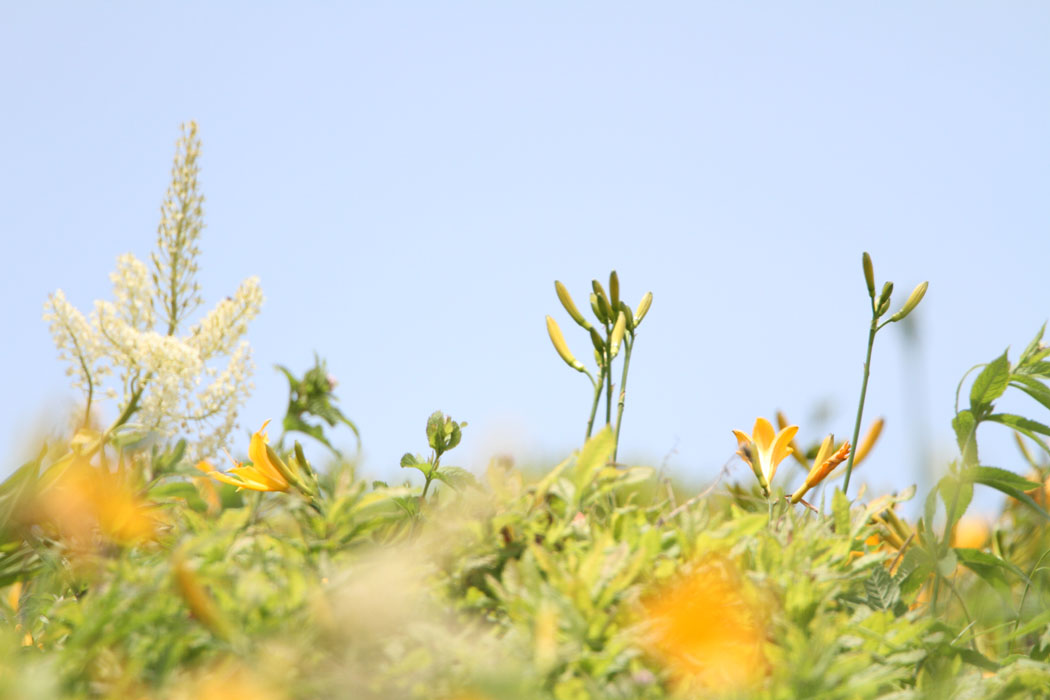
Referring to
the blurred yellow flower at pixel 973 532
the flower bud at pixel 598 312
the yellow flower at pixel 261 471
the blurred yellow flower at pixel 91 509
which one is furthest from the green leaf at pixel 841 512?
the blurred yellow flower at pixel 973 532

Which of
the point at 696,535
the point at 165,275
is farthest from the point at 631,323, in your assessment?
the point at 165,275

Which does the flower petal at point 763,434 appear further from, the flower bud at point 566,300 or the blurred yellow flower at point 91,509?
the blurred yellow flower at point 91,509

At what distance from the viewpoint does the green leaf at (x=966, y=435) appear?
1125 millimetres

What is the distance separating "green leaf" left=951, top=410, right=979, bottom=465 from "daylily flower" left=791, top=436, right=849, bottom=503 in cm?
17

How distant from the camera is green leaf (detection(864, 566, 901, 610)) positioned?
1014 mm

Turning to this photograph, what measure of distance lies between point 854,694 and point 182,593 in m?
0.54

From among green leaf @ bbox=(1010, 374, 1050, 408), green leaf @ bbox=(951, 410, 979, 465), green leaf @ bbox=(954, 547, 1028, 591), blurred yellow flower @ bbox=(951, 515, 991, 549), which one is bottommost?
blurred yellow flower @ bbox=(951, 515, 991, 549)

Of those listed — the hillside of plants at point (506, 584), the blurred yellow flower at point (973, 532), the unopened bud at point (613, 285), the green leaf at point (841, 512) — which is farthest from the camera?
the blurred yellow flower at point (973, 532)

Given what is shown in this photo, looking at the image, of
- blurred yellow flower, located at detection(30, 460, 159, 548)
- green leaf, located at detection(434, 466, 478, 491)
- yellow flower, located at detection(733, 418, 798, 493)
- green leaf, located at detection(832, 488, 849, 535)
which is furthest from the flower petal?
blurred yellow flower, located at detection(30, 460, 159, 548)

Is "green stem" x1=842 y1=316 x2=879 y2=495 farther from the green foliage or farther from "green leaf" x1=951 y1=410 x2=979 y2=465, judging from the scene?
the green foliage

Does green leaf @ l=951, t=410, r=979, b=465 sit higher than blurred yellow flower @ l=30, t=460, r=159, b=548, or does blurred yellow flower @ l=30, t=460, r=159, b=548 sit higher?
green leaf @ l=951, t=410, r=979, b=465

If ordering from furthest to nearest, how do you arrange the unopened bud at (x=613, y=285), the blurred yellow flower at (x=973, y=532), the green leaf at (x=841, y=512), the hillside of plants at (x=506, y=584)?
the blurred yellow flower at (x=973, y=532)
the unopened bud at (x=613, y=285)
the green leaf at (x=841, y=512)
the hillside of plants at (x=506, y=584)

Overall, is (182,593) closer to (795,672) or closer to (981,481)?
(795,672)

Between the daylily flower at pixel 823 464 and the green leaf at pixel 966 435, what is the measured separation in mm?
166
